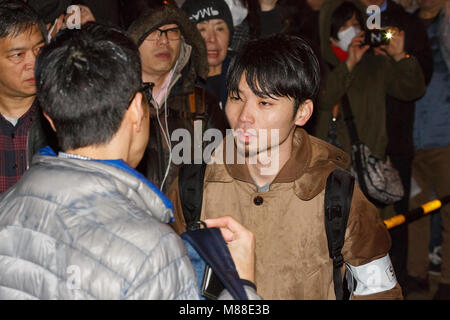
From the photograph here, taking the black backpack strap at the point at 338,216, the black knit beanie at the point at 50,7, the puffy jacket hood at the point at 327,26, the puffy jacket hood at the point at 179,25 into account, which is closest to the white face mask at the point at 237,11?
the puffy jacket hood at the point at 327,26

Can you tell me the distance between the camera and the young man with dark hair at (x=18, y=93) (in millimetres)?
4012

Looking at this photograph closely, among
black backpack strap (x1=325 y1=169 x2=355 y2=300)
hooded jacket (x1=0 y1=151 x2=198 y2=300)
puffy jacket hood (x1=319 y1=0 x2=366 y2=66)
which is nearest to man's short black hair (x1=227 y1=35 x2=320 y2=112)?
black backpack strap (x1=325 y1=169 x2=355 y2=300)

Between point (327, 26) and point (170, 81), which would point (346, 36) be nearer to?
point (327, 26)

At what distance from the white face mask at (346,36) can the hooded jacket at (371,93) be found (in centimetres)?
22

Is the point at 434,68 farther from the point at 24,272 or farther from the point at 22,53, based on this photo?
the point at 24,272

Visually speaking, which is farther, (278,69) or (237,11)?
(237,11)

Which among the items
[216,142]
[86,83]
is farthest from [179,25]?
[86,83]

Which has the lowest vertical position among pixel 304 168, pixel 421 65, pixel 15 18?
pixel 304 168

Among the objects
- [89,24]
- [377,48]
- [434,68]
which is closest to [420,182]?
[434,68]

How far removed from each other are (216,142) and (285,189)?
1.55 metres

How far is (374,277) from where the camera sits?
2.96 m

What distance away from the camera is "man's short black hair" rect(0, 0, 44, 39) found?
3994mm

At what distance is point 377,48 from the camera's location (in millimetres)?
5770

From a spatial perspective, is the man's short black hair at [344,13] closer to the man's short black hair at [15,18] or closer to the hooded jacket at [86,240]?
the man's short black hair at [15,18]
